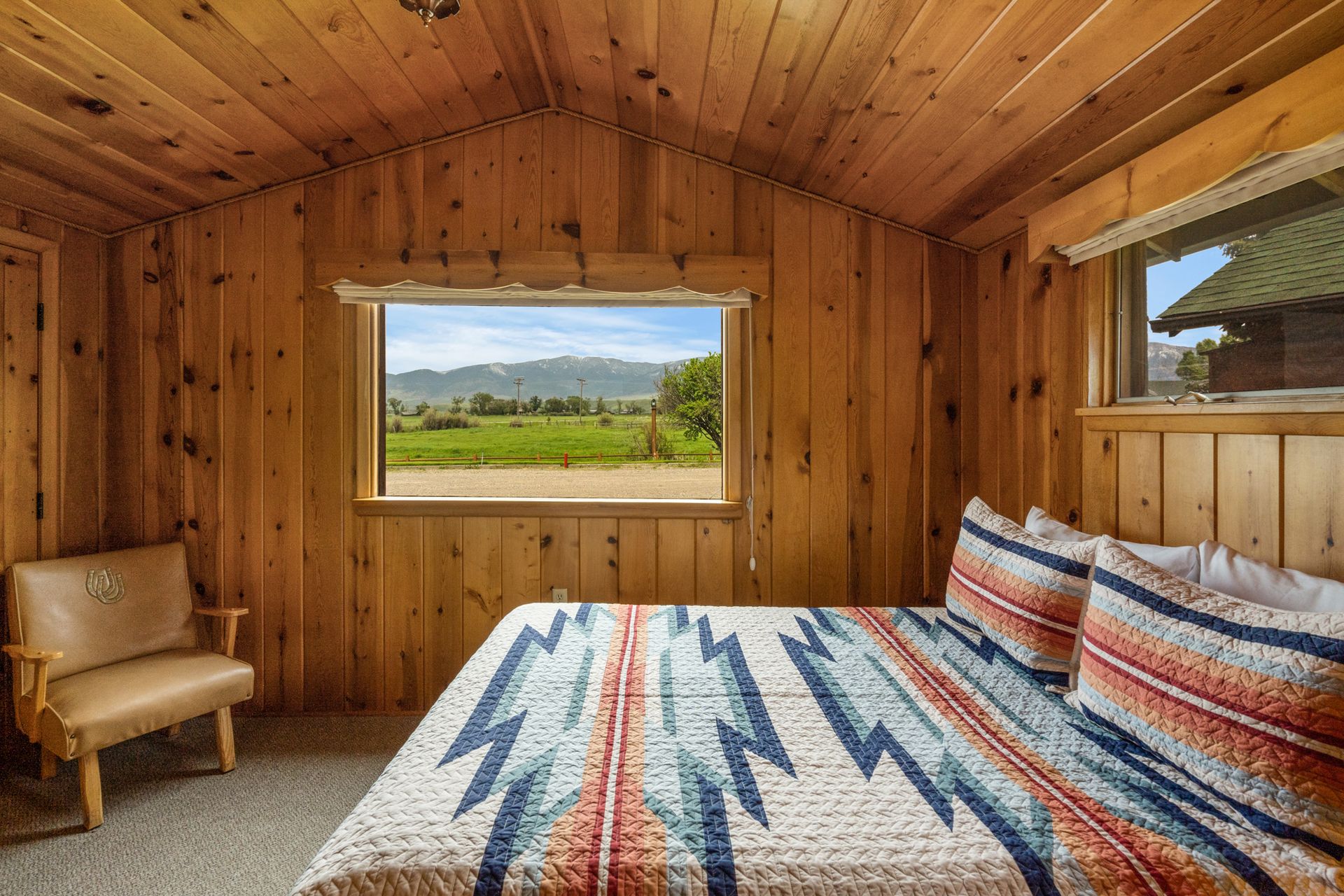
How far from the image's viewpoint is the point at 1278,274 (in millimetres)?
1421

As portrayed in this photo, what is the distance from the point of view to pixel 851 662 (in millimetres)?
1562

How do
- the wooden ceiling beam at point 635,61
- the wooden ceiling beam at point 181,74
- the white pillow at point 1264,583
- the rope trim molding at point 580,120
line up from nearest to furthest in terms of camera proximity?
the white pillow at point 1264,583, the wooden ceiling beam at point 181,74, the wooden ceiling beam at point 635,61, the rope trim molding at point 580,120

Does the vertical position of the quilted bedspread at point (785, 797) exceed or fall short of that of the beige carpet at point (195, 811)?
it exceeds it

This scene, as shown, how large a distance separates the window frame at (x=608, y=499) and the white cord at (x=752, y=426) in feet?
0.04

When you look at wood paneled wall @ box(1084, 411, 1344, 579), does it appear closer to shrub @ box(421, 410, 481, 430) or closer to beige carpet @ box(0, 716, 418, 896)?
shrub @ box(421, 410, 481, 430)

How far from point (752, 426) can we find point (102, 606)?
2.54 metres

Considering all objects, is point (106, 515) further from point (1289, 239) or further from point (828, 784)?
point (1289, 239)

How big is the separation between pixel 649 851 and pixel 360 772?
180 cm

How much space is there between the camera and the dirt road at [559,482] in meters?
2.68

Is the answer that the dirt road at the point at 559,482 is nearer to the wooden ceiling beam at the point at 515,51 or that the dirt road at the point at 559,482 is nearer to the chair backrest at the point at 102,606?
the chair backrest at the point at 102,606

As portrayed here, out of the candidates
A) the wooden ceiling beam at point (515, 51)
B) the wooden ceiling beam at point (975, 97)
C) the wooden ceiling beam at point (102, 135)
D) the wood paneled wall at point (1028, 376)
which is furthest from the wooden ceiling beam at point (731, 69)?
the wooden ceiling beam at point (102, 135)

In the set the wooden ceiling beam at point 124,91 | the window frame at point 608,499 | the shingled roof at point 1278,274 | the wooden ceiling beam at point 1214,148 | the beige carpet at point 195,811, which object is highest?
the wooden ceiling beam at point 124,91

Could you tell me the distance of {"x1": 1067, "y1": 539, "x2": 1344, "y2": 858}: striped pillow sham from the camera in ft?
2.82

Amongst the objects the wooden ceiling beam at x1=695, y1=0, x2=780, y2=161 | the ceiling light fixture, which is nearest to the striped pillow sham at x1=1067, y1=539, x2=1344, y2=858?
the wooden ceiling beam at x1=695, y1=0, x2=780, y2=161
